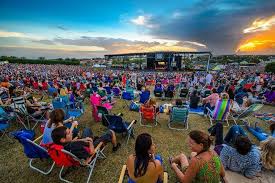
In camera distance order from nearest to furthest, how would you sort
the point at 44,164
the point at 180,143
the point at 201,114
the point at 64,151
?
the point at 64,151, the point at 44,164, the point at 180,143, the point at 201,114

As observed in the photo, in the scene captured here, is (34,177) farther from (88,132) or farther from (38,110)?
(38,110)

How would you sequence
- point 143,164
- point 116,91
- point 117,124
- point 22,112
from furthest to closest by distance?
point 116,91 < point 22,112 < point 117,124 < point 143,164

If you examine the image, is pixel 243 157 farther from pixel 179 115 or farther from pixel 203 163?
pixel 179 115

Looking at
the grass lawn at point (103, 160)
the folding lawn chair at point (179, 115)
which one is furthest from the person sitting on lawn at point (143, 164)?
the folding lawn chair at point (179, 115)

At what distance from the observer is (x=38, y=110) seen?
225 inches

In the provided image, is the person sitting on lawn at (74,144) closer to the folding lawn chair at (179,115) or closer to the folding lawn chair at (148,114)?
the folding lawn chair at (148,114)

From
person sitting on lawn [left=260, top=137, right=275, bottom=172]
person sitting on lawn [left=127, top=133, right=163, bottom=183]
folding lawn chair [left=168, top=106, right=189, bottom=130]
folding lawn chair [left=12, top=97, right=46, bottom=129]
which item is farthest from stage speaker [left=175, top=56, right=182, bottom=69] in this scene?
person sitting on lawn [left=127, top=133, right=163, bottom=183]

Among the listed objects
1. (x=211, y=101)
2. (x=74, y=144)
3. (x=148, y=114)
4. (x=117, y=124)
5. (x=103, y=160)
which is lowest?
(x=103, y=160)

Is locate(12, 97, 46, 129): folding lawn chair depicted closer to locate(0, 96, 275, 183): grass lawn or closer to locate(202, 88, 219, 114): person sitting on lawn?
locate(0, 96, 275, 183): grass lawn

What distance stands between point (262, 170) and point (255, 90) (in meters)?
11.0

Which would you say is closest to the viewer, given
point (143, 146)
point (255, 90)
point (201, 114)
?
point (143, 146)

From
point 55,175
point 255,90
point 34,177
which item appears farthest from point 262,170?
point 255,90

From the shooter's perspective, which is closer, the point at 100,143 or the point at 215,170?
the point at 215,170

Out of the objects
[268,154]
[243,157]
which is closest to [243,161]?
[243,157]
